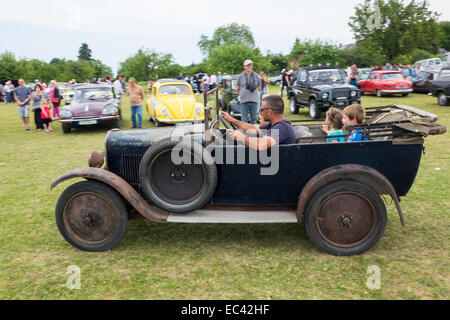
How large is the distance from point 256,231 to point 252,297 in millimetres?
1402

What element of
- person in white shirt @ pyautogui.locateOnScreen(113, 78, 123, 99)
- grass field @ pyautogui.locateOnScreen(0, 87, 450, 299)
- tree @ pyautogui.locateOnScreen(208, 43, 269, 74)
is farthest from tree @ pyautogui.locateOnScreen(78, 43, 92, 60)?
grass field @ pyautogui.locateOnScreen(0, 87, 450, 299)

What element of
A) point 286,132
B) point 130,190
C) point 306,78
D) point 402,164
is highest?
point 306,78

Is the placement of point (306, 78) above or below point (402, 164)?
above

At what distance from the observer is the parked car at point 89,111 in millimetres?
11633

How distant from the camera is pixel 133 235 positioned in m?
4.32

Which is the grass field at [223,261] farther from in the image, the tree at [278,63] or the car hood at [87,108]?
the tree at [278,63]

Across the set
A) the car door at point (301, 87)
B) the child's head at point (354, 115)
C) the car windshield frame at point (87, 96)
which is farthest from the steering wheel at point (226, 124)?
the car door at point (301, 87)

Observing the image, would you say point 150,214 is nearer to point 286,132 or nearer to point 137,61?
point 286,132

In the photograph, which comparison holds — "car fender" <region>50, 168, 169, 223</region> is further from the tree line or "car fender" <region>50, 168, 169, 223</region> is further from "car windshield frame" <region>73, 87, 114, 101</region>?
the tree line

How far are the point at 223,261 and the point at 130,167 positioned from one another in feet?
4.90

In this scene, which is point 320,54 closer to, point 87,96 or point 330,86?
point 330,86

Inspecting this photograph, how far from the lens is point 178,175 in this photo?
12.5 ft

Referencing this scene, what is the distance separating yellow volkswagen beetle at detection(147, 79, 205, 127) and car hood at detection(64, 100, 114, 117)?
1632 millimetres

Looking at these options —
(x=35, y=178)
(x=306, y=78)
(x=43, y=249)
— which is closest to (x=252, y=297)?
(x=43, y=249)
